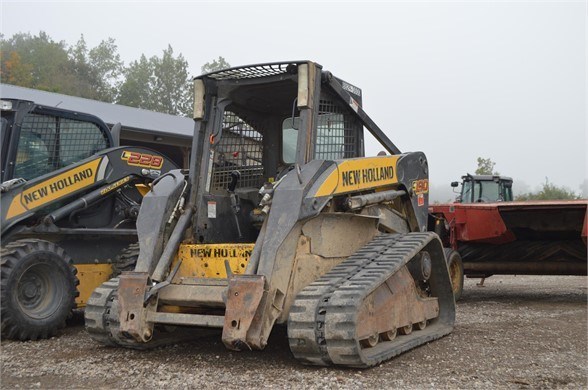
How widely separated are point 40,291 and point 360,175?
3.41 metres

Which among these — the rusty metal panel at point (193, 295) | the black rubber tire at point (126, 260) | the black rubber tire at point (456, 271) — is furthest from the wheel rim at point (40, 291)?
the black rubber tire at point (456, 271)

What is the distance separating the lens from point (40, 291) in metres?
6.79

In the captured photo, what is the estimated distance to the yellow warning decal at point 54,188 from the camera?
7.06 metres

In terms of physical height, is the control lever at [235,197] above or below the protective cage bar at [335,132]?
below

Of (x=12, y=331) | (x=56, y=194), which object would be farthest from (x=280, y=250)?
(x=56, y=194)

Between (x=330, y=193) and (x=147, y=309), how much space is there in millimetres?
1726

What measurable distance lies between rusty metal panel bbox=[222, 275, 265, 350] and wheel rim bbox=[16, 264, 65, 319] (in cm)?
269

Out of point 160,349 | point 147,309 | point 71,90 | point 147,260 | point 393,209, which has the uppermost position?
point 71,90

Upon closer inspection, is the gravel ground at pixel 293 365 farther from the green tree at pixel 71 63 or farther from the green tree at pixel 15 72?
the green tree at pixel 71 63

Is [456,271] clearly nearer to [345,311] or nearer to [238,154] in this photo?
[238,154]

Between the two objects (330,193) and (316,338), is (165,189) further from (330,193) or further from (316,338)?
(316,338)

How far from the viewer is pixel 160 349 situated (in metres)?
5.95

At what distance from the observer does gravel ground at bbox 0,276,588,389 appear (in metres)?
4.67

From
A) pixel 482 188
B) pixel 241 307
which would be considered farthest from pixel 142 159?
pixel 482 188
